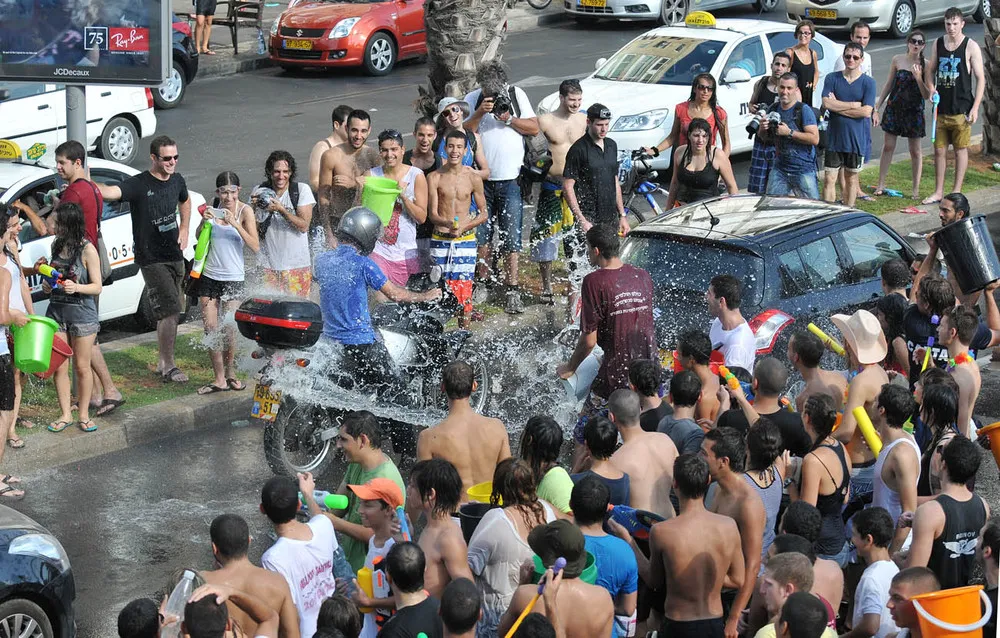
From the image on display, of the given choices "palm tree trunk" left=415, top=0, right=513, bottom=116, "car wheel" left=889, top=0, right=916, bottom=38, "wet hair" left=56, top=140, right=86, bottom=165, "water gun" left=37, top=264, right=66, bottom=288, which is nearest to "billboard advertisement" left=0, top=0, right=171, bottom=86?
"wet hair" left=56, top=140, right=86, bottom=165

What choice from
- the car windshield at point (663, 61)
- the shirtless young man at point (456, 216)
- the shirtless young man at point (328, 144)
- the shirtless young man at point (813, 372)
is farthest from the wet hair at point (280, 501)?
the car windshield at point (663, 61)

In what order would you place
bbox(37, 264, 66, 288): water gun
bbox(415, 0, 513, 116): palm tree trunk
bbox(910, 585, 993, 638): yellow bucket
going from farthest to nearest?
1. bbox(415, 0, 513, 116): palm tree trunk
2. bbox(37, 264, 66, 288): water gun
3. bbox(910, 585, 993, 638): yellow bucket

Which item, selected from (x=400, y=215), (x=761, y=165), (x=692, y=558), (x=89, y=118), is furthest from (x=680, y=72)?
(x=692, y=558)

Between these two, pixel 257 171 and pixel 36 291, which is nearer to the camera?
pixel 36 291

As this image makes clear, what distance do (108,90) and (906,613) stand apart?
13.8 meters

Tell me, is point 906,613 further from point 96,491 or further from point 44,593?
point 96,491

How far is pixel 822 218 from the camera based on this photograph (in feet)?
33.4

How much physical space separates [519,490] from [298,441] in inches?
133

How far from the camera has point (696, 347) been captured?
7684 millimetres

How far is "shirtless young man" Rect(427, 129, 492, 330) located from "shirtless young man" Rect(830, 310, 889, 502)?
152 inches

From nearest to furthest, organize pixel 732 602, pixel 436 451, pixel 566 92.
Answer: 1. pixel 732 602
2. pixel 436 451
3. pixel 566 92

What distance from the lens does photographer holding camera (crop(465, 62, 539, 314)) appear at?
12.0 m

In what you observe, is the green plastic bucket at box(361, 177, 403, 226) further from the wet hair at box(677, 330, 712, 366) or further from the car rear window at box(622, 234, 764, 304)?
the wet hair at box(677, 330, 712, 366)

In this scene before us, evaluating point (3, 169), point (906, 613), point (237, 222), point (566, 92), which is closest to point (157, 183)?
point (237, 222)
